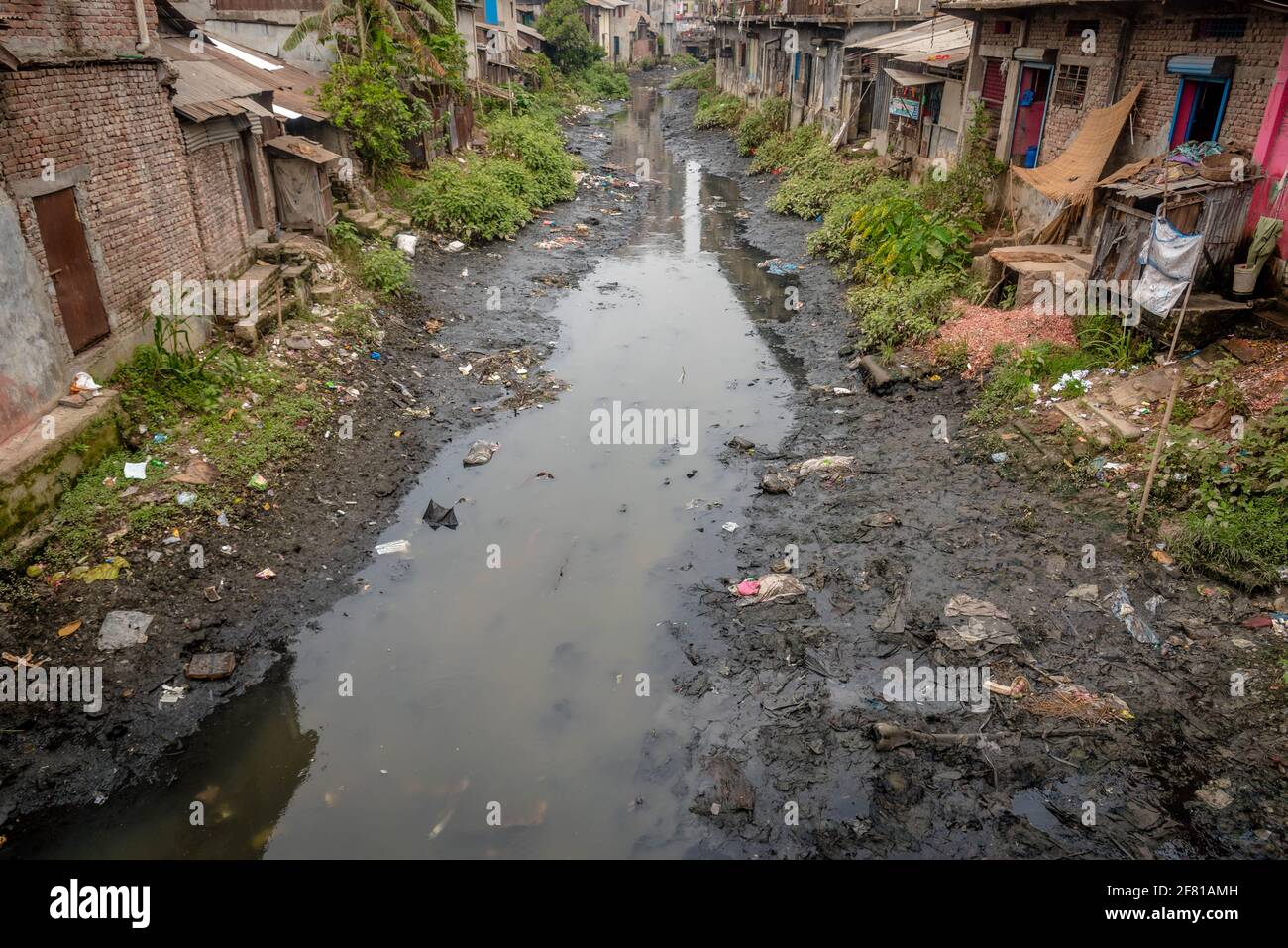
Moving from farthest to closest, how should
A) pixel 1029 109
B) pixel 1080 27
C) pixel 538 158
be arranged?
pixel 538 158, pixel 1029 109, pixel 1080 27

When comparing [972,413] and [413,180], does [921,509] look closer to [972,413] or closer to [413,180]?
[972,413]

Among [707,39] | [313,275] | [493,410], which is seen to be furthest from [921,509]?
[707,39]

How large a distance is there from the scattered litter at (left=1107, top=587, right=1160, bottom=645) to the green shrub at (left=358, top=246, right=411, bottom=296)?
1124 centimetres

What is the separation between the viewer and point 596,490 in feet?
31.2

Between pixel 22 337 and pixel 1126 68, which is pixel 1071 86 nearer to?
pixel 1126 68

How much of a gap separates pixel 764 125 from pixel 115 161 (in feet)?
76.1

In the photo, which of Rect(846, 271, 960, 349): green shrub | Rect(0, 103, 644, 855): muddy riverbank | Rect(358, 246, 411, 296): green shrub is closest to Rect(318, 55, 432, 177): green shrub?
Rect(358, 246, 411, 296): green shrub

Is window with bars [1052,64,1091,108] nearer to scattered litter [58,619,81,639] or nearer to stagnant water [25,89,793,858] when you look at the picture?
stagnant water [25,89,793,858]

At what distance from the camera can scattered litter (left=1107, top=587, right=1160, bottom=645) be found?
20.6 ft

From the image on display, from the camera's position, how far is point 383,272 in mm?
13359

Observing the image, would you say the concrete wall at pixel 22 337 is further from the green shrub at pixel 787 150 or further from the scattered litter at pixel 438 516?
the green shrub at pixel 787 150

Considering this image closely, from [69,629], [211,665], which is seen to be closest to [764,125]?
[211,665]

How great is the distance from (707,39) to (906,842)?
51.7 metres

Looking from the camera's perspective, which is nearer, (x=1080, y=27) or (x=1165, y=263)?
(x=1165, y=263)
